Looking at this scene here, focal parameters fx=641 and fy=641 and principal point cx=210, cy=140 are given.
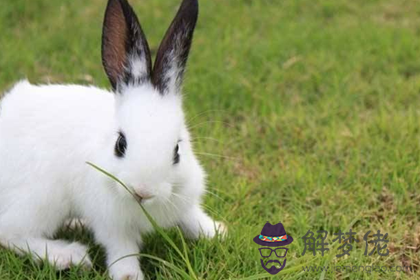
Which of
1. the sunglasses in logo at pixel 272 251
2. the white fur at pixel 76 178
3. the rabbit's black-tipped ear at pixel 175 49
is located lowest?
the sunglasses in logo at pixel 272 251

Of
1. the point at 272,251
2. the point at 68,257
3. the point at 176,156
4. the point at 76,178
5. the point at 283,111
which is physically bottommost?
the point at 272,251

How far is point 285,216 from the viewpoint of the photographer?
3.64 m

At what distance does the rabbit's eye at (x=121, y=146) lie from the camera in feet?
8.90

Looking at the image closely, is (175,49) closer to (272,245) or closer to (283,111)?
(272,245)

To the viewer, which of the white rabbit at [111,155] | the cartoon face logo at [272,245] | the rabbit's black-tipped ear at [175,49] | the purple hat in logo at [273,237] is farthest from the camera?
the purple hat in logo at [273,237]

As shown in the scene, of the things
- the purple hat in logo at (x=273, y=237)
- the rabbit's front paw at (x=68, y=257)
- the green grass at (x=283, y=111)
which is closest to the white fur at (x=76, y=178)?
the rabbit's front paw at (x=68, y=257)

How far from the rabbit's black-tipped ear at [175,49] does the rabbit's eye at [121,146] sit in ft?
0.99

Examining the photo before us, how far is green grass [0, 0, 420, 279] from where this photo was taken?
3.30 meters

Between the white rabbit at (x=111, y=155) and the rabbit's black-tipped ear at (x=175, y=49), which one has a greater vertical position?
the rabbit's black-tipped ear at (x=175, y=49)

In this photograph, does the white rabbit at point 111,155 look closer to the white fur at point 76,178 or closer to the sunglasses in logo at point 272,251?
the white fur at point 76,178

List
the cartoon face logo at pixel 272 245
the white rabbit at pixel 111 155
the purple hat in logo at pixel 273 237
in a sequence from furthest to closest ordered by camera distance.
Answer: the purple hat in logo at pixel 273 237, the cartoon face logo at pixel 272 245, the white rabbit at pixel 111 155

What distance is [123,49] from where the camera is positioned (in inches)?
116

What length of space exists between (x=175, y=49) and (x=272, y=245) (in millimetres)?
1112

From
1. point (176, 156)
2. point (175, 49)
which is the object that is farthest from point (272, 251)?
point (175, 49)
